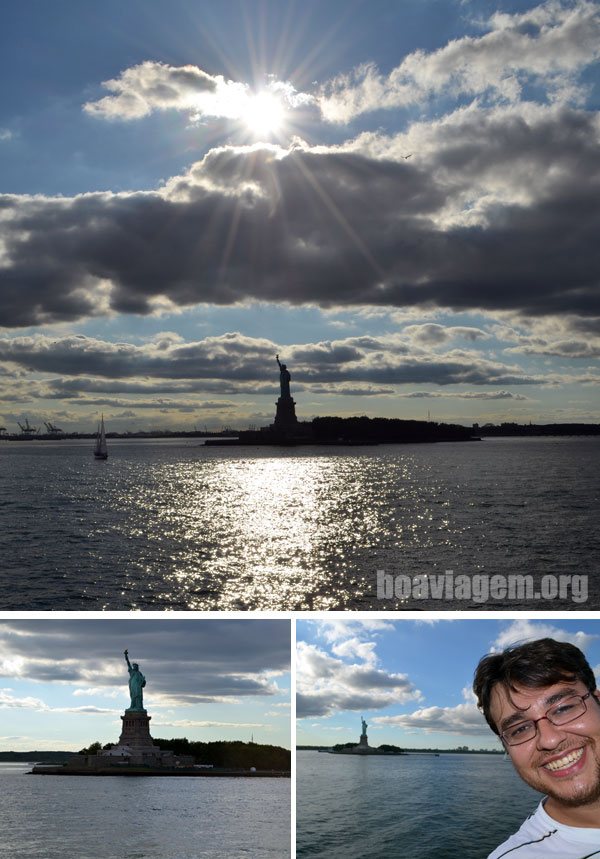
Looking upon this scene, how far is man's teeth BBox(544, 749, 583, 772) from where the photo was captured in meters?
2.94

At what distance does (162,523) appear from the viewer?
148ft

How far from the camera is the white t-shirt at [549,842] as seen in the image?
3.12 metres

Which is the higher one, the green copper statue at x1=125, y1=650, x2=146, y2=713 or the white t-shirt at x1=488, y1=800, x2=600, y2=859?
the white t-shirt at x1=488, y1=800, x2=600, y2=859

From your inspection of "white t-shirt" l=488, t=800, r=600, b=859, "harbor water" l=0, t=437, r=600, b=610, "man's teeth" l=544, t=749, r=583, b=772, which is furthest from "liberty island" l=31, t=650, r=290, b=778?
"harbor water" l=0, t=437, r=600, b=610

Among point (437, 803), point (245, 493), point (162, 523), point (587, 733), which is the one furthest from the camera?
point (245, 493)

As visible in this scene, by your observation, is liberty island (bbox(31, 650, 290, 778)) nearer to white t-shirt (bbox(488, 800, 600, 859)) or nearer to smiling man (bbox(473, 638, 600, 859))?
white t-shirt (bbox(488, 800, 600, 859))

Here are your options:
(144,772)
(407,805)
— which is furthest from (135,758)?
(407,805)

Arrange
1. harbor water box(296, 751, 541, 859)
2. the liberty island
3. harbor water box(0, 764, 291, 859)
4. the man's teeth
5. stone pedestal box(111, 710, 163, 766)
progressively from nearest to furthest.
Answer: the man's teeth < harbor water box(296, 751, 541, 859) < harbor water box(0, 764, 291, 859) < the liberty island < stone pedestal box(111, 710, 163, 766)

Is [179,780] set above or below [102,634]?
below

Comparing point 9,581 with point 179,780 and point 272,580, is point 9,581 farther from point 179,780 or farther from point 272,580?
point 179,780

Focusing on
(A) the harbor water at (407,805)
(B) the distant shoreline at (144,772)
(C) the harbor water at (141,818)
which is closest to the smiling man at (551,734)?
Answer: (A) the harbor water at (407,805)

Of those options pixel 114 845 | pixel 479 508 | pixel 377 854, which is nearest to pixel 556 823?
pixel 377 854

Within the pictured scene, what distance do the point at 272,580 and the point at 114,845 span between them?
23.9 metres

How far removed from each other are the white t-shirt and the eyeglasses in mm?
462
